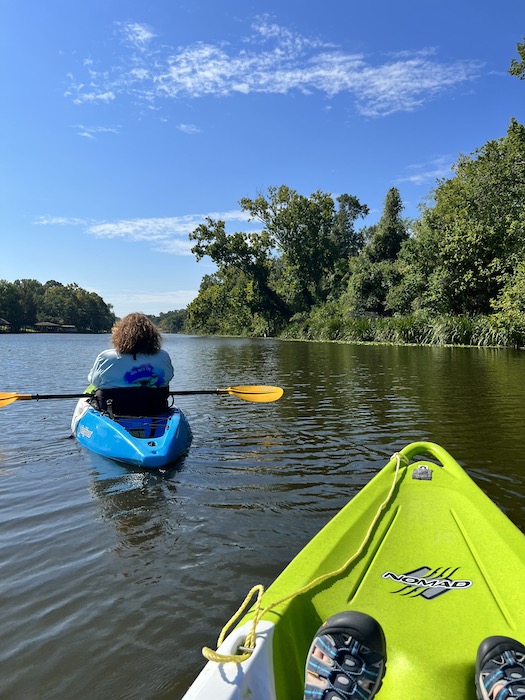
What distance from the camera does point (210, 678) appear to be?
1.43 m

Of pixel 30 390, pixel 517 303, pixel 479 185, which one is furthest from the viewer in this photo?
pixel 479 185

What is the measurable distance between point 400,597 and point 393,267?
110 ft

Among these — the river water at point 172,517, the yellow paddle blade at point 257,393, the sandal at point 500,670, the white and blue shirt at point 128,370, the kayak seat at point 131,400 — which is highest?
the white and blue shirt at point 128,370

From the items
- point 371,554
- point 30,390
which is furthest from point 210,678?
point 30,390

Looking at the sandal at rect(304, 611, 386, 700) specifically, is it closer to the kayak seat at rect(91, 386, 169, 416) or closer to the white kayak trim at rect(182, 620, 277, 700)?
the white kayak trim at rect(182, 620, 277, 700)

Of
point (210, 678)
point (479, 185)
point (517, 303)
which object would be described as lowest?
point (210, 678)

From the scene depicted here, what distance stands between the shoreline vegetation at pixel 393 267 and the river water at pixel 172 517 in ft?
7.14

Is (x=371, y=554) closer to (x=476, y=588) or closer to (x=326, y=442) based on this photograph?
(x=476, y=588)

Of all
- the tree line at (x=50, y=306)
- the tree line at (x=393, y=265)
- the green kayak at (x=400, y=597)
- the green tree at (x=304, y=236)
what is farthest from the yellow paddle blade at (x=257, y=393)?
the tree line at (x=50, y=306)

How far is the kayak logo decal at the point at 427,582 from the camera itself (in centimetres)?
219

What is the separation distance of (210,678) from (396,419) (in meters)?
6.52

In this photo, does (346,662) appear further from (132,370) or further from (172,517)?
(132,370)

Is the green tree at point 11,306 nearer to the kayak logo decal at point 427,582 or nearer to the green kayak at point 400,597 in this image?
the green kayak at point 400,597

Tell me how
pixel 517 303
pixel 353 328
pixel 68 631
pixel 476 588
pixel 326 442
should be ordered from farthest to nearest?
1. pixel 353 328
2. pixel 517 303
3. pixel 326 442
4. pixel 68 631
5. pixel 476 588
